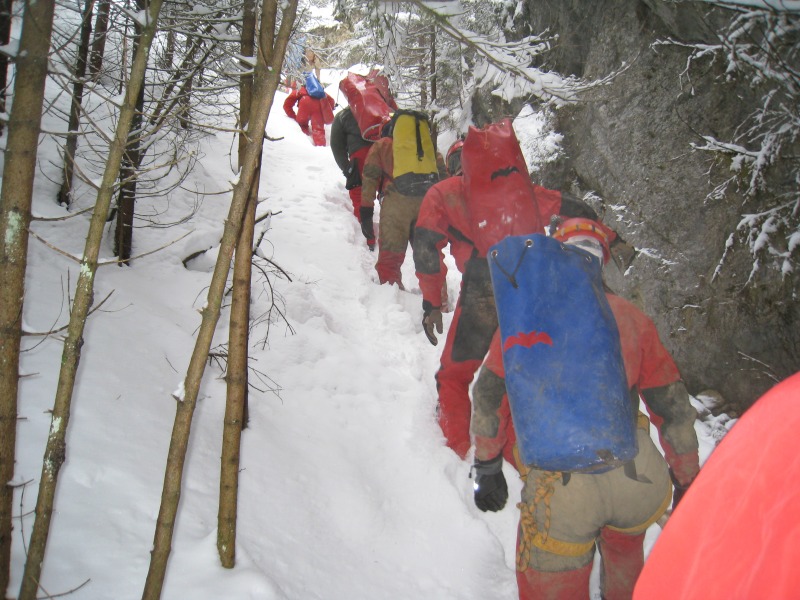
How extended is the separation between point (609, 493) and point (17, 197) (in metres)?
2.65

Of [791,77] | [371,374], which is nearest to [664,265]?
[791,77]

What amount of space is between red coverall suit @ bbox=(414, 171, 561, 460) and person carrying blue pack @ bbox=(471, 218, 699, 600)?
4.86 ft

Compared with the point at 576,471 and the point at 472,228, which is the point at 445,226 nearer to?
the point at 472,228

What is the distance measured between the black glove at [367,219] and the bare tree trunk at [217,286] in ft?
17.1

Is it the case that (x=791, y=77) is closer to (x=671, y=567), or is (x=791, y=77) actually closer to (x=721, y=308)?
(x=721, y=308)

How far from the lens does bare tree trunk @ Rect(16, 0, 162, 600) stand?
1761 mm

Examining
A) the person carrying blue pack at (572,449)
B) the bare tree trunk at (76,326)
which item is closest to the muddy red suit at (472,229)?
the person carrying blue pack at (572,449)

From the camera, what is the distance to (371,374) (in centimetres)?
498

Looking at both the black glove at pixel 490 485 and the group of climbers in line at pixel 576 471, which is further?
the black glove at pixel 490 485

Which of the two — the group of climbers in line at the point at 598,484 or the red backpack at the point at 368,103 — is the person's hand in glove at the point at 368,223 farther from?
the group of climbers in line at the point at 598,484

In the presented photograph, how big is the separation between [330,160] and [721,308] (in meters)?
9.60

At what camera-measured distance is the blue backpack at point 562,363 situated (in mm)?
1937

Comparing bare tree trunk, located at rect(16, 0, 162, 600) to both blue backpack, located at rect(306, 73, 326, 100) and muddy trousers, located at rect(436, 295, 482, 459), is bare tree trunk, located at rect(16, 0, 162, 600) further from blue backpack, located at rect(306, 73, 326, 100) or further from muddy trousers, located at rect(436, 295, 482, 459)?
blue backpack, located at rect(306, 73, 326, 100)

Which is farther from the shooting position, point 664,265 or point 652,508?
point 664,265
